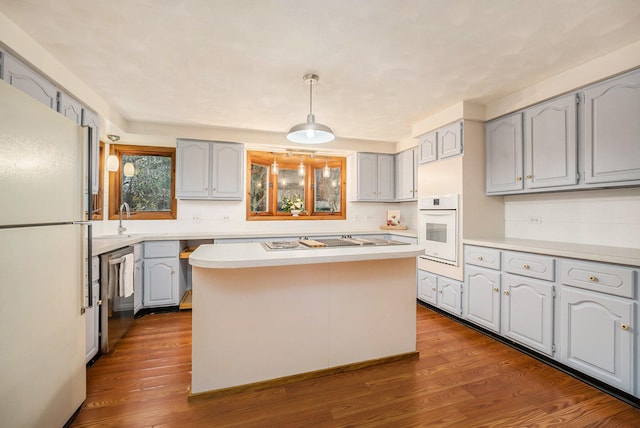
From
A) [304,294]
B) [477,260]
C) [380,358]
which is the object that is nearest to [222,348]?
[304,294]

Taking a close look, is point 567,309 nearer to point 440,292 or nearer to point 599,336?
point 599,336

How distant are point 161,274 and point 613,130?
452 centimetres

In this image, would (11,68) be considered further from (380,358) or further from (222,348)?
(380,358)

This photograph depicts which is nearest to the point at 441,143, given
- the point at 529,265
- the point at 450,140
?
the point at 450,140

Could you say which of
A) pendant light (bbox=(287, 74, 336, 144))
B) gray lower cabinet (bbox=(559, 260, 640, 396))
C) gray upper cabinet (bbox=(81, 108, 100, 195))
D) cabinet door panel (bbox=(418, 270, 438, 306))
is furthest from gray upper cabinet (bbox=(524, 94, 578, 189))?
gray upper cabinet (bbox=(81, 108, 100, 195))

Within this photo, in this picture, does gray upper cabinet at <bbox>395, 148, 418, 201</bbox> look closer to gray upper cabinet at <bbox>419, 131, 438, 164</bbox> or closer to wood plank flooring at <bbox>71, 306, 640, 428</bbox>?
gray upper cabinet at <bbox>419, 131, 438, 164</bbox>

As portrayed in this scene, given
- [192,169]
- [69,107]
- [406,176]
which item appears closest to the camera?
[69,107]

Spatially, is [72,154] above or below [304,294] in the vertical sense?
above

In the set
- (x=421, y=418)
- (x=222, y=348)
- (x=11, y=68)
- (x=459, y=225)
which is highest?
(x=11, y=68)

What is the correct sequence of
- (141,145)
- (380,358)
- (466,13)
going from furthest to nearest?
(141,145) < (380,358) < (466,13)

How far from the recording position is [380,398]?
1.84 m

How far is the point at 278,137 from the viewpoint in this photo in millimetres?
4195

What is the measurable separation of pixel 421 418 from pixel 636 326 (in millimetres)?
1468

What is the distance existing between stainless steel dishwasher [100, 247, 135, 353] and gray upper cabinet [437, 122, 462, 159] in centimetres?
345
